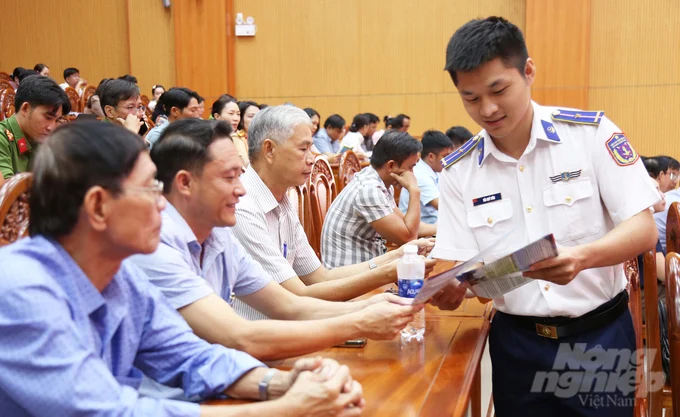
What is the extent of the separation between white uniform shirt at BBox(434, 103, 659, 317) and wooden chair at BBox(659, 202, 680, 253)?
475 millimetres

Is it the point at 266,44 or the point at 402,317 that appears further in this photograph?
the point at 266,44

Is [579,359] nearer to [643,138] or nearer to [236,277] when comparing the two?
[236,277]

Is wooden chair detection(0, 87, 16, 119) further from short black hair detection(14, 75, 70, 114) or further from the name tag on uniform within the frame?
the name tag on uniform

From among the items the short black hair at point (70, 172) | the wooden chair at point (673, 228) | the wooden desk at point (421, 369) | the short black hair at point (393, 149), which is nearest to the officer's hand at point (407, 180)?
the short black hair at point (393, 149)

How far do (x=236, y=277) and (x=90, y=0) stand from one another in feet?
33.8

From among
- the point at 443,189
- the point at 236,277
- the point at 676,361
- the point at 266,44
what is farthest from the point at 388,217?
the point at 266,44

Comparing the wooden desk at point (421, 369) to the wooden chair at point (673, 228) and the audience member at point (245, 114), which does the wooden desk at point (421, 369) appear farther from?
the audience member at point (245, 114)

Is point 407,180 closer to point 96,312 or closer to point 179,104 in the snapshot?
point 96,312

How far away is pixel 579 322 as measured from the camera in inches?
62.1

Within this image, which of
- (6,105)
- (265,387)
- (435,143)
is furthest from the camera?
(6,105)

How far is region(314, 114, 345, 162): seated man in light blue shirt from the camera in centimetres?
858

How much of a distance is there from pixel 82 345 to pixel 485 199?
1.07 m

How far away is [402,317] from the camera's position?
1561 mm

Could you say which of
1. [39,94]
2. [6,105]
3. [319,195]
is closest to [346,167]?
[319,195]
